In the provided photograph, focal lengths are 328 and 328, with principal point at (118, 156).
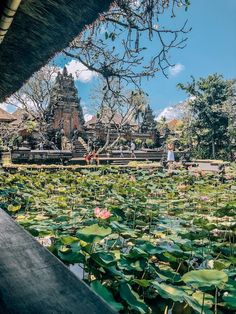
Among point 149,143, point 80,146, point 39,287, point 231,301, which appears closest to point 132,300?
point 231,301

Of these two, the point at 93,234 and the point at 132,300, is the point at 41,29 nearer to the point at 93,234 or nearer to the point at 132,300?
the point at 93,234

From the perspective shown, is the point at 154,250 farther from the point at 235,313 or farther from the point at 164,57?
the point at 164,57

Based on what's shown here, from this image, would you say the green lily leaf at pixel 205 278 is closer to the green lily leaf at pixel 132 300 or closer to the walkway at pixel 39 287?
the green lily leaf at pixel 132 300

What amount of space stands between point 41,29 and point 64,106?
29.8 metres

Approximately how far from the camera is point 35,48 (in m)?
2.20

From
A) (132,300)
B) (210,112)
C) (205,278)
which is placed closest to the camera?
(205,278)

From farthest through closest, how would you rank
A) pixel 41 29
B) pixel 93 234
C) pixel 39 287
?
1. pixel 41 29
2. pixel 93 234
3. pixel 39 287

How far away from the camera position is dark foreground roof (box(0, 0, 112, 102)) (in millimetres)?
1669

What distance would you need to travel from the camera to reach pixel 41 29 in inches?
74.4

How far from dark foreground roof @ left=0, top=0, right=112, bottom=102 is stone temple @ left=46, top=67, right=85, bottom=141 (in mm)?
27427

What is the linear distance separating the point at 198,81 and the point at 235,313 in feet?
91.9

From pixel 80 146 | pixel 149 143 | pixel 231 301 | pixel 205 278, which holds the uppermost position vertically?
pixel 149 143

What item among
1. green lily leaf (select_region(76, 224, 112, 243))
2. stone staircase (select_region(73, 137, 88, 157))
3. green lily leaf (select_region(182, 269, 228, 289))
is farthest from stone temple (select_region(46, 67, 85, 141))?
green lily leaf (select_region(182, 269, 228, 289))

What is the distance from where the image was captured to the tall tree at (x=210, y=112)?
86.4ft
